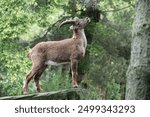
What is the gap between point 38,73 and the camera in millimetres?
8742

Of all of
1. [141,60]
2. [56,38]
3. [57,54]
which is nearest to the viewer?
[141,60]

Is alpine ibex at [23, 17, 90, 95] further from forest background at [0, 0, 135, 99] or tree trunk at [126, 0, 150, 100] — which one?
forest background at [0, 0, 135, 99]

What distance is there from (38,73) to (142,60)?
1.84 metres

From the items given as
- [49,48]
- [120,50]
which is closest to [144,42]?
[49,48]

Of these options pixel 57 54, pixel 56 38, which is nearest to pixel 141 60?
pixel 57 54

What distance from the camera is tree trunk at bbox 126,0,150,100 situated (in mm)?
7609

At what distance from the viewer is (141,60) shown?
299 inches

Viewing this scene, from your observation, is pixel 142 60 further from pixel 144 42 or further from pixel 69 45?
pixel 69 45

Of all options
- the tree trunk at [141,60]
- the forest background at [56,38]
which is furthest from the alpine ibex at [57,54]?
the forest background at [56,38]

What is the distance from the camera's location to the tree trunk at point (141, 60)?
300 inches

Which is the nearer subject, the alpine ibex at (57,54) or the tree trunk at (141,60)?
the tree trunk at (141,60)

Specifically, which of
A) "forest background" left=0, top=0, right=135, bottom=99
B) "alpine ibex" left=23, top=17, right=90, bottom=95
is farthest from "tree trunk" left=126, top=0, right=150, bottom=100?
"forest background" left=0, top=0, right=135, bottom=99

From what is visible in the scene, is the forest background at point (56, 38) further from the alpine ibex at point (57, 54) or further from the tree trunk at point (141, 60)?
the tree trunk at point (141, 60)

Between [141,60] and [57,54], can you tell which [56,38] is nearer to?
[57,54]
